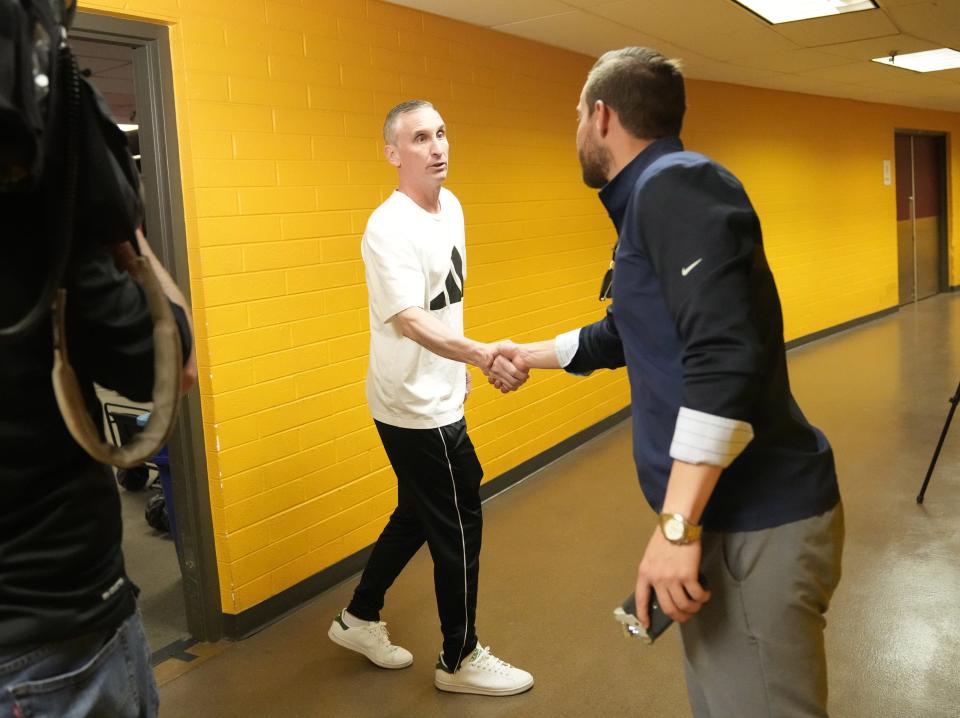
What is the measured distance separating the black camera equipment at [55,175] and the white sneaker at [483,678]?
6.98 ft

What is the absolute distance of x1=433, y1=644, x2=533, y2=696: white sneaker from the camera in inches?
116

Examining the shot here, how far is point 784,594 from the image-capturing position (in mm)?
1533

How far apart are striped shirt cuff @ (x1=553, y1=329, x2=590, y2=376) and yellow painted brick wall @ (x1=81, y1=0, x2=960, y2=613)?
163 cm

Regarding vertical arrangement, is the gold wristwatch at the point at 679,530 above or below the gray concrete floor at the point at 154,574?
above

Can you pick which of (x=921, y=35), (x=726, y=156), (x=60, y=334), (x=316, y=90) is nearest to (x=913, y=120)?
(x=726, y=156)

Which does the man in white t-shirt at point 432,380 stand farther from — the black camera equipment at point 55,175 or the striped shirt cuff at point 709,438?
the black camera equipment at point 55,175

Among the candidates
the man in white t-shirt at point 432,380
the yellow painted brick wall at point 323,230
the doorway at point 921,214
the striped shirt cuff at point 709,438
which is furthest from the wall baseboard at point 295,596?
the doorway at point 921,214

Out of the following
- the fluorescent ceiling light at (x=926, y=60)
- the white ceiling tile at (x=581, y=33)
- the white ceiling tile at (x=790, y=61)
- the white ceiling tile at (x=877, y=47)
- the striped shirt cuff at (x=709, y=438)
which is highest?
the fluorescent ceiling light at (x=926, y=60)

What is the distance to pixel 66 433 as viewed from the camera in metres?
1.07

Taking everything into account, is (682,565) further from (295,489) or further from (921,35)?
(921,35)

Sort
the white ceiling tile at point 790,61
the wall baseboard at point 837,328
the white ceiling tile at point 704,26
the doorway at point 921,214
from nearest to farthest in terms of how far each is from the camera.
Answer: the white ceiling tile at point 704,26 < the white ceiling tile at point 790,61 < the wall baseboard at point 837,328 < the doorway at point 921,214

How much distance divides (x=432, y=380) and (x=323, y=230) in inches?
48.0

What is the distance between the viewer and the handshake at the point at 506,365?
2.60m

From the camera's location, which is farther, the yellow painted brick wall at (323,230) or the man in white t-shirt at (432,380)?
the yellow painted brick wall at (323,230)
